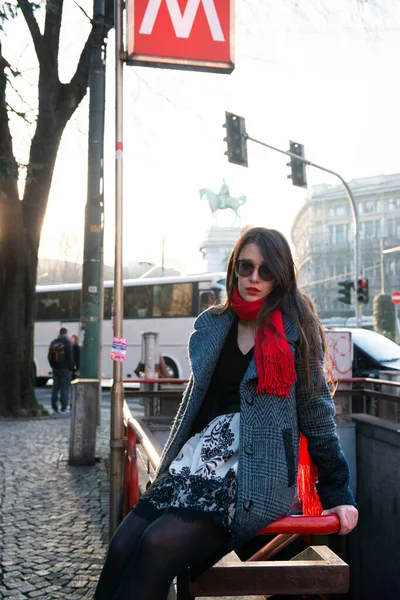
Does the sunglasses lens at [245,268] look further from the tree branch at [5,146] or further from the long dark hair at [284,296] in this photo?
the tree branch at [5,146]

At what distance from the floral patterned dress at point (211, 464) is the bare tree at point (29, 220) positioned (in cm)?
1025

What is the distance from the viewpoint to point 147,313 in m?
21.9

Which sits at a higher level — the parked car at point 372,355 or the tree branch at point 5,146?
the tree branch at point 5,146

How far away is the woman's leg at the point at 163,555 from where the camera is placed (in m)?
1.97

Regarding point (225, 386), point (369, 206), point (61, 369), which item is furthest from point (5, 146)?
point (369, 206)

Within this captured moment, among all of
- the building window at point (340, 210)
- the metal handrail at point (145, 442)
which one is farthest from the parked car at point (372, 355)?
the building window at point (340, 210)

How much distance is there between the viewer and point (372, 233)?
74188 mm

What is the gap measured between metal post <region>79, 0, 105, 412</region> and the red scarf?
23.7 feet

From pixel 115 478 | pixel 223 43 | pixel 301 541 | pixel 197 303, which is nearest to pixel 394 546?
pixel 115 478

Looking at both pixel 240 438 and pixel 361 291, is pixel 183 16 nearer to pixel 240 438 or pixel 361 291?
pixel 240 438

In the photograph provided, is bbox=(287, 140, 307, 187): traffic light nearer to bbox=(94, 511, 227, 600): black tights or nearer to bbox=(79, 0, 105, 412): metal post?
bbox=(79, 0, 105, 412): metal post

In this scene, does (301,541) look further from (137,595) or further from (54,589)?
(54,589)

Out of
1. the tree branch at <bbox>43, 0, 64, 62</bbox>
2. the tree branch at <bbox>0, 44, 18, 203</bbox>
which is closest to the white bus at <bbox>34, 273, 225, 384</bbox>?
the tree branch at <bbox>0, 44, 18, 203</bbox>

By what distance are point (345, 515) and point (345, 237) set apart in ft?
256
